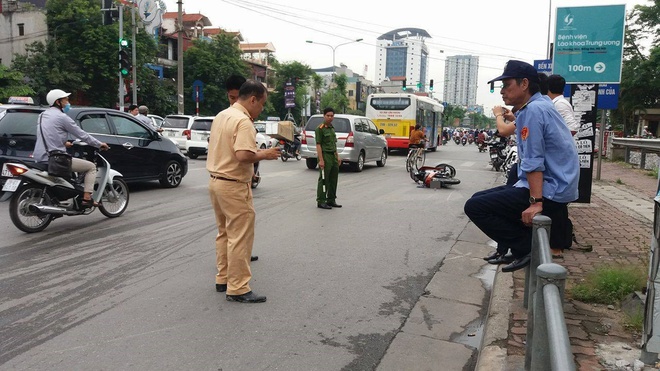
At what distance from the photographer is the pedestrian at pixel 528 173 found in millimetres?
3684

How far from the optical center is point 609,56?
9.07 m

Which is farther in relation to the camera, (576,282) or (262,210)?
(262,210)

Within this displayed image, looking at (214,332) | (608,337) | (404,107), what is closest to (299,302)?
(214,332)

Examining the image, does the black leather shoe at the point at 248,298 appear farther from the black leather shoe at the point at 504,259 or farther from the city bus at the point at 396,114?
the city bus at the point at 396,114

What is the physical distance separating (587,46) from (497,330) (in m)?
7.20

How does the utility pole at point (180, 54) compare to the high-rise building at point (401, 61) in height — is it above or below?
below

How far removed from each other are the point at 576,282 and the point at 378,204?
543cm

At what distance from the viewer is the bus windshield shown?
26.0 m

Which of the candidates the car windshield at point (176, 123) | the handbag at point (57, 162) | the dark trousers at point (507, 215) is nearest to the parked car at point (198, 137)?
the car windshield at point (176, 123)

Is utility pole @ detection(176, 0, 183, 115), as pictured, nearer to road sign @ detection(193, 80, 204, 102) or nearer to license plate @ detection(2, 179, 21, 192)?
road sign @ detection(193, 80, 204, 102)

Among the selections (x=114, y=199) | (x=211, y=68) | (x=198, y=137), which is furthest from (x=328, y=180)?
(x=211, y=68)

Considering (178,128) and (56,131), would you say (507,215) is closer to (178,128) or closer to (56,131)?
(56,131)

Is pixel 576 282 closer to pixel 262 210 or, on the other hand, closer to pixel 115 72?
pixel 262 210

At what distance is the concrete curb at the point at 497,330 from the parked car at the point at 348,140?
455 inches
